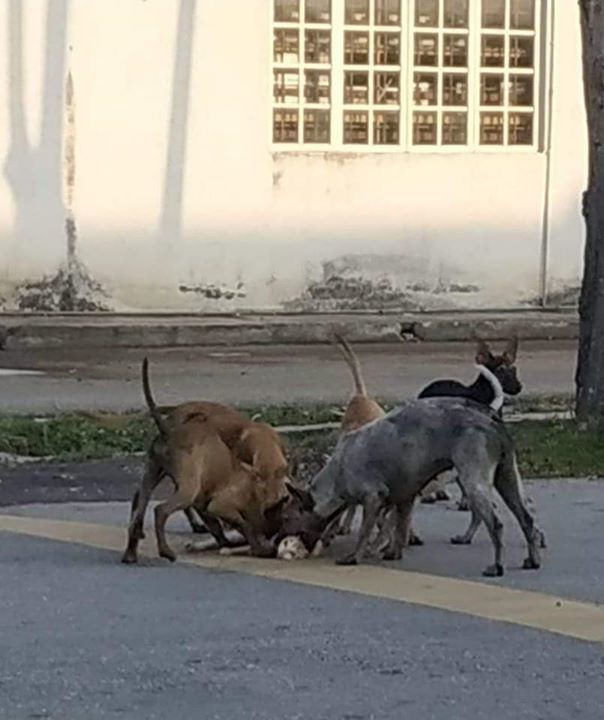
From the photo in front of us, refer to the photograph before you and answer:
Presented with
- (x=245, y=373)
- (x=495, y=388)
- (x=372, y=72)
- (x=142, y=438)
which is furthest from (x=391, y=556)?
(x=372, y=72)

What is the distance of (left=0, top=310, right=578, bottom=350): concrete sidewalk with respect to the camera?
20.3 m

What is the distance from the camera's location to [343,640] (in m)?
7.37

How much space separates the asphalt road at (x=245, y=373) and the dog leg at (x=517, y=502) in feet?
20.7

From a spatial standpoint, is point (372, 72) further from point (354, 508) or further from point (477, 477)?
point (477, 477)

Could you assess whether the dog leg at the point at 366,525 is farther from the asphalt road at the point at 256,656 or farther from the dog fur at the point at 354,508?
the asphalt road at the point at 256,656

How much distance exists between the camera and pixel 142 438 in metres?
12.9

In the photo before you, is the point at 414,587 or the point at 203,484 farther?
the point at 203,484

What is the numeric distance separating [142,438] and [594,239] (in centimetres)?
350

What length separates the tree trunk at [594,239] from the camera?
1320cm

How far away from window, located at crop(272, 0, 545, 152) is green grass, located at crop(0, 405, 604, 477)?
960cm

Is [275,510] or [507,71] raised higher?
[507,71]

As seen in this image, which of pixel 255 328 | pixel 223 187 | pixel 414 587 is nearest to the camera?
pixel 414 587

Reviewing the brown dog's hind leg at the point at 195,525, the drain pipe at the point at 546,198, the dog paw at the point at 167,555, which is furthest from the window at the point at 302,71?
the dog paw at the point at 167,555

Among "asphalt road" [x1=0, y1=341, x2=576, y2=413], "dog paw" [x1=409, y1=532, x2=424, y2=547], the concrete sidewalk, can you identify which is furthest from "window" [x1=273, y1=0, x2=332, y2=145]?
"dog paw" [x1=409, y1=532, x2=424, y2=547]
